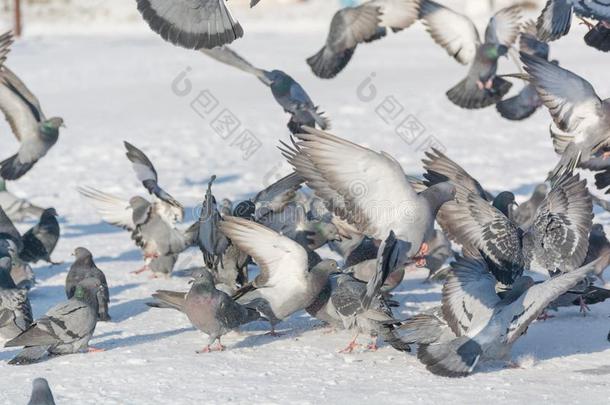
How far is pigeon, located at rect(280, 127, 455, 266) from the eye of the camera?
19.2ft

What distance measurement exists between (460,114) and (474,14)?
1730cm

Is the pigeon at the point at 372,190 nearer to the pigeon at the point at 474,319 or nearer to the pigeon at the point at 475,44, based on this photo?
the pigeon at the point at 474,319

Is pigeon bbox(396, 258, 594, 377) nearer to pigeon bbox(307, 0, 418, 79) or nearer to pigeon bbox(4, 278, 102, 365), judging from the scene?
pigeon bbox(4, 278, 102, 365)

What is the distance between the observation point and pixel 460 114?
56.6 feet

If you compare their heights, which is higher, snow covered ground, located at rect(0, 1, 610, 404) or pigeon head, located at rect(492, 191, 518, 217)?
pigeon head, located at rect(492, 191, 518, 217)

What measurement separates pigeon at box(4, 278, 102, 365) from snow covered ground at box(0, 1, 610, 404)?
0.07 meters

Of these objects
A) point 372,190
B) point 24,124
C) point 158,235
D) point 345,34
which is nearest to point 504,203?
point 372,190

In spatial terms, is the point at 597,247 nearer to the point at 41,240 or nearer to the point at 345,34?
the point at 345,34

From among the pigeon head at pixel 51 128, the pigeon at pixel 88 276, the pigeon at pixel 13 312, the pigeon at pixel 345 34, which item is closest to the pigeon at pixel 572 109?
the pigeon at pixel 345 34

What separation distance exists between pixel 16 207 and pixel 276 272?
3739mm

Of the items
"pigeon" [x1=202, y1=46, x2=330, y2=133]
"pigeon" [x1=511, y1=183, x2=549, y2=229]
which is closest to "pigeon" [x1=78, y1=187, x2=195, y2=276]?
"pigeon" [x1=202, y1=46, x2=330, y2=133]

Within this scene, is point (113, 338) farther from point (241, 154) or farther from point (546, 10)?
point (241, 154)

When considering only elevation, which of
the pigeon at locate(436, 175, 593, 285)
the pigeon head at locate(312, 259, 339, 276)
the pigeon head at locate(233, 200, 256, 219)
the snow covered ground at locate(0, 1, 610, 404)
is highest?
the pigeon at locate(436, 175, 593, 285)

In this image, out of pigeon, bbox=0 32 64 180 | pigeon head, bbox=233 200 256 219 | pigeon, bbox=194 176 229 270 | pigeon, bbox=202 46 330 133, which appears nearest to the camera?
pigeon, bbox=194 176 229 270
